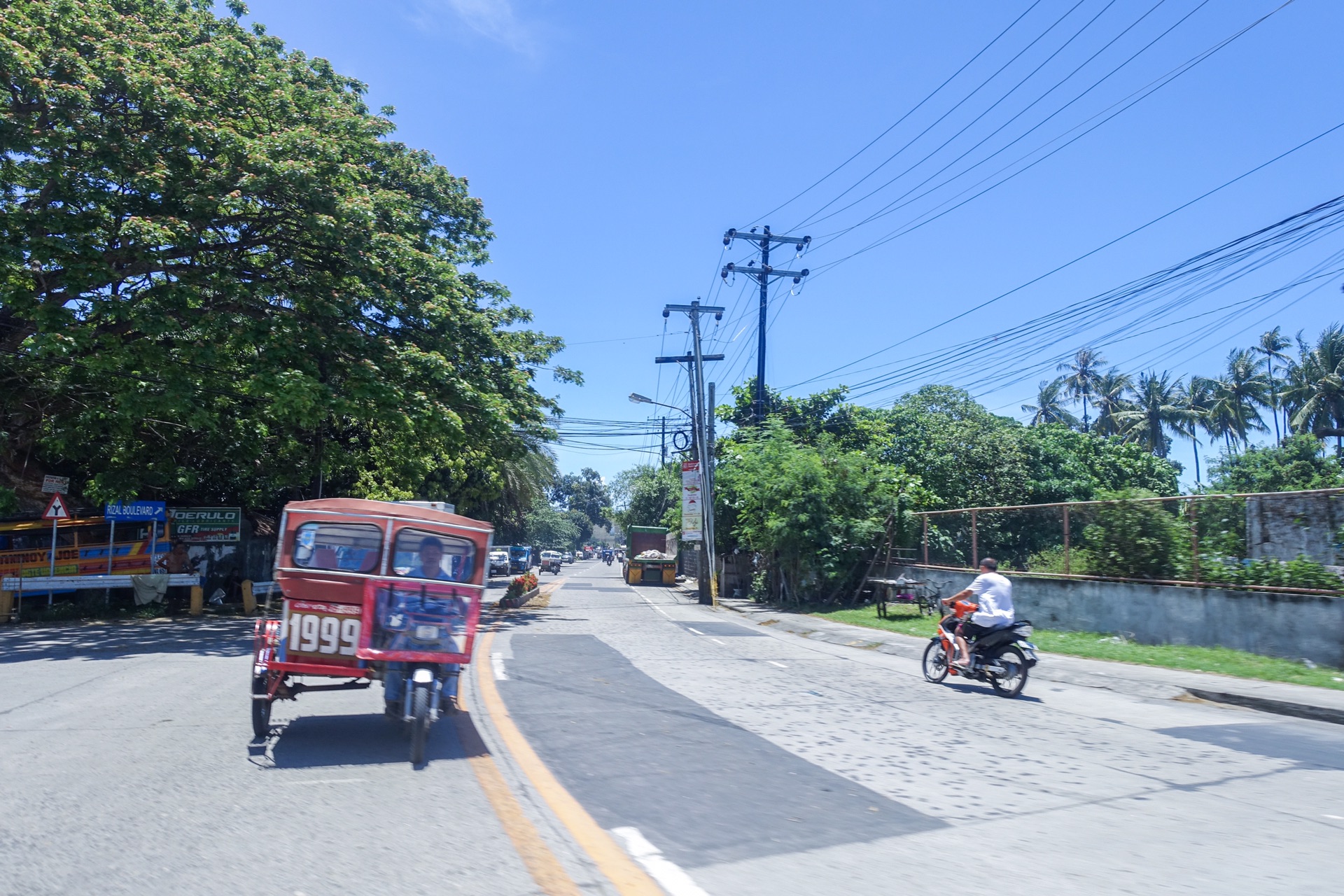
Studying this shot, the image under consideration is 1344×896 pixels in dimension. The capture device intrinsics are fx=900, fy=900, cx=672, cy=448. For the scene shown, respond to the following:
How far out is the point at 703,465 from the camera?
32.7 m

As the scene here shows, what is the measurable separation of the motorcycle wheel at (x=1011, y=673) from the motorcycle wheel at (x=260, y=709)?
8.54 metres

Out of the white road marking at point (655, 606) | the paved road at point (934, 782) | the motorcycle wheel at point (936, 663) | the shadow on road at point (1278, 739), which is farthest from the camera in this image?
the white road marking at point (655, 606)

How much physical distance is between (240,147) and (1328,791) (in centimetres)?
1837

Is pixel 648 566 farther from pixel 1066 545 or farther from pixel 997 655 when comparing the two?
pixel 997 655

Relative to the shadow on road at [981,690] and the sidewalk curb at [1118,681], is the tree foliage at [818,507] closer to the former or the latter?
the sidewalk curb at [1118,681]

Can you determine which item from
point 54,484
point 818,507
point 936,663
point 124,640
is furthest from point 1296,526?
point 54,484

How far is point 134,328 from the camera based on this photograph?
1697 centimetres

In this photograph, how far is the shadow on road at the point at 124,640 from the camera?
48.1 ft

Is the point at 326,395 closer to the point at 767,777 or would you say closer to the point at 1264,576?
the point at 767,777

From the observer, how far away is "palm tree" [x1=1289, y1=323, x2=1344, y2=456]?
47.0 m

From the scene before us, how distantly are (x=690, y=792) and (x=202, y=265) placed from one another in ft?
55.4

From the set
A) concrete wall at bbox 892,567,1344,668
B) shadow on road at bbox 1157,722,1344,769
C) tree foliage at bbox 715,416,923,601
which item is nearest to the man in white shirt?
shadow on road at bbox 1157,722,1344,769

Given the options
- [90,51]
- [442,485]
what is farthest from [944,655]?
[442,485]

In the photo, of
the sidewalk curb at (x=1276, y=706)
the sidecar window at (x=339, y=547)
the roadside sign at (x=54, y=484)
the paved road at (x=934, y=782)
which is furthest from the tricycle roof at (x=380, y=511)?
the roadside sign at (x=54, y=484)
